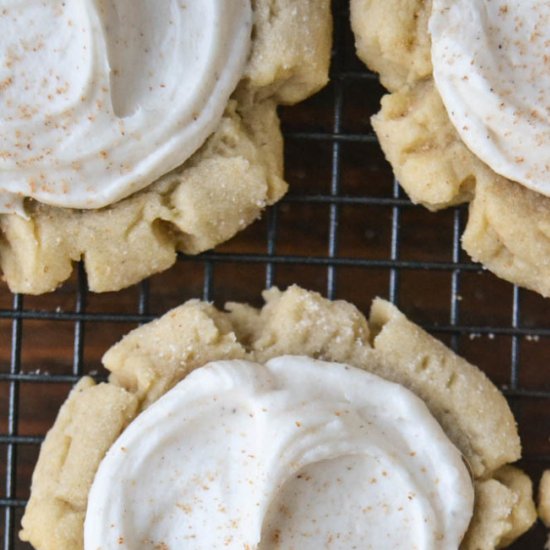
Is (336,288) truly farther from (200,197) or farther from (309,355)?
(200,197)

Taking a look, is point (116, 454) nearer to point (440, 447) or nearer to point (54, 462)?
point (54, 462)

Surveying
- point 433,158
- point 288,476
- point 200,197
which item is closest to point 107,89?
point 200,197

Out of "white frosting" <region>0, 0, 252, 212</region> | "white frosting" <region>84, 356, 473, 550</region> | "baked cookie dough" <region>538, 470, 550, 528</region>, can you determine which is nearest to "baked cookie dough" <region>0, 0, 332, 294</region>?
"white frosting" <region>0, 0, 252, 212</region>

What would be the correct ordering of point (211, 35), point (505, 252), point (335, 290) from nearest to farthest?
point (211, 35), point (505, 252), point (335, 290)

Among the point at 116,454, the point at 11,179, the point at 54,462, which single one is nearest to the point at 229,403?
the point at 116,454

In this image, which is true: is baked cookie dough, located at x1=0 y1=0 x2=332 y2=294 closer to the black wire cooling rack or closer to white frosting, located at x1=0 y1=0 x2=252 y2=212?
white frosting, located at x1=0 y1=0 x2=252 y2=212

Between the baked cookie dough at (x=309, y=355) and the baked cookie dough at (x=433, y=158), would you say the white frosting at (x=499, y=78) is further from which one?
the baked cookie dough at (x=309, y=355)

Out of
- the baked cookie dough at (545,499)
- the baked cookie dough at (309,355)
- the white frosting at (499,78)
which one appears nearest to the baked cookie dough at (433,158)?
the white frosting at (499,78)
